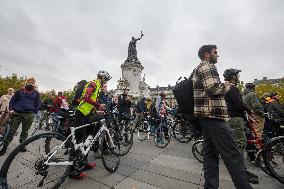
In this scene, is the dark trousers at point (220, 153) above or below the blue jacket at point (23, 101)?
below

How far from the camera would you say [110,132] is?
193 inches

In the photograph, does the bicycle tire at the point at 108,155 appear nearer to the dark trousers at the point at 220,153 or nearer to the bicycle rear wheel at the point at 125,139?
the bicycle rear wheel at the point at 125,139

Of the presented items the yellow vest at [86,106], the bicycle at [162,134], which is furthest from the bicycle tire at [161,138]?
the yellow vest at [86,106]

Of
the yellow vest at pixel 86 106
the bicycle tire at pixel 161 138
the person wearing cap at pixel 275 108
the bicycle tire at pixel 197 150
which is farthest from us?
the person wearing cap at pixel 275 108

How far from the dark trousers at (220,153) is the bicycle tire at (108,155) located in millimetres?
2112

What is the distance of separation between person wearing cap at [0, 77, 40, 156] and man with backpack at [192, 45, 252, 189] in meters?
5.27

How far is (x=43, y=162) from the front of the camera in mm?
3135

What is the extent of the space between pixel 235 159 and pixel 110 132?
9.81 ft

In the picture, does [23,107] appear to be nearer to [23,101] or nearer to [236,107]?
[23,101]

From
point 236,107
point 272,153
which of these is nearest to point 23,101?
point 236,107

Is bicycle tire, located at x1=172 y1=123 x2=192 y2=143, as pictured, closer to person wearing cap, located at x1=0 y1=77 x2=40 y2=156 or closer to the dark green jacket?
the dark green jacket

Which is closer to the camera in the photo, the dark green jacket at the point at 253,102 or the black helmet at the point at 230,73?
the black helmet at the point at 230,73

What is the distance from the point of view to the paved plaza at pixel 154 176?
3.73 meters

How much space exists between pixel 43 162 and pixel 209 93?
278 centimetres
